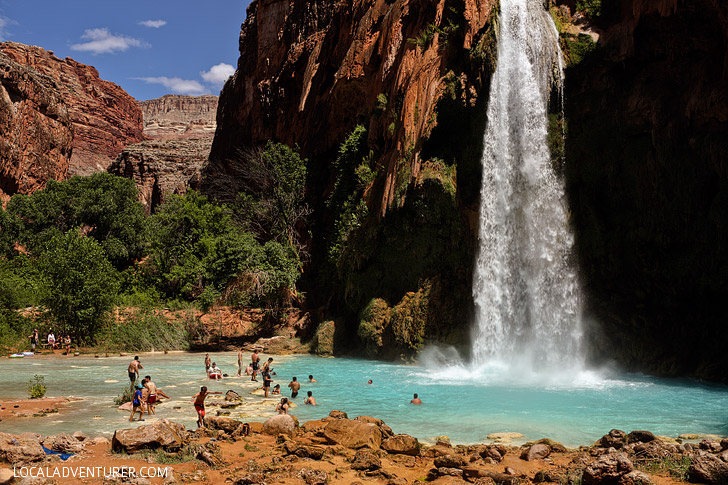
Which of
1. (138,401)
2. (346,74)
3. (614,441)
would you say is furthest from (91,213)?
(614,441)

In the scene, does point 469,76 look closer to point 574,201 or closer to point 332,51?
point 574,201

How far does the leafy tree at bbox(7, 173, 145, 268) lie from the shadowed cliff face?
34.1 m

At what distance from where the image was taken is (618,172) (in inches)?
864

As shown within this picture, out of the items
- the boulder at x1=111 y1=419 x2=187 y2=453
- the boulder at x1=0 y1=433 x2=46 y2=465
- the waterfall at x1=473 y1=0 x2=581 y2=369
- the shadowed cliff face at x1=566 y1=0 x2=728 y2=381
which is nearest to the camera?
the boulder at x1=0 y1=433 x2=46 y2=465

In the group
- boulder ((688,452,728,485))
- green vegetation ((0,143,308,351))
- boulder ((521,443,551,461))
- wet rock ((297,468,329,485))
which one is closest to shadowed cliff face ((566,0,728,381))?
green vegetation ((0,143,308,351))

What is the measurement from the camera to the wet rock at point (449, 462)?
25.8 feet

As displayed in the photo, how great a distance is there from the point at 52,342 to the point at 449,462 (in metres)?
24.1

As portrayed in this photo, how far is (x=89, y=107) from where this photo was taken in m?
99.0

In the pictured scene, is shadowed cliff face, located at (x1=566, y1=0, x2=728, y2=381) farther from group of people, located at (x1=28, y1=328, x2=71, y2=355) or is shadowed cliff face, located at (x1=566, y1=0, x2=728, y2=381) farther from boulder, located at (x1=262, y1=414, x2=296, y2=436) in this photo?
group of people, located at (x1=28, y1=328, x2=71, y2=355)

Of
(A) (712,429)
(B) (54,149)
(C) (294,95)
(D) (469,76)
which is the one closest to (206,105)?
(B) (54,149)

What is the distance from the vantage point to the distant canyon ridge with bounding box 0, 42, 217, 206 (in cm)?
4350

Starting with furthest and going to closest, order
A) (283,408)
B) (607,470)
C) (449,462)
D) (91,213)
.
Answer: (91,213), (283,408), (449,462), (607,470)

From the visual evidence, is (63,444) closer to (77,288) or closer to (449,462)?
(449,462)

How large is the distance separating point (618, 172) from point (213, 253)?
23.9 meters
